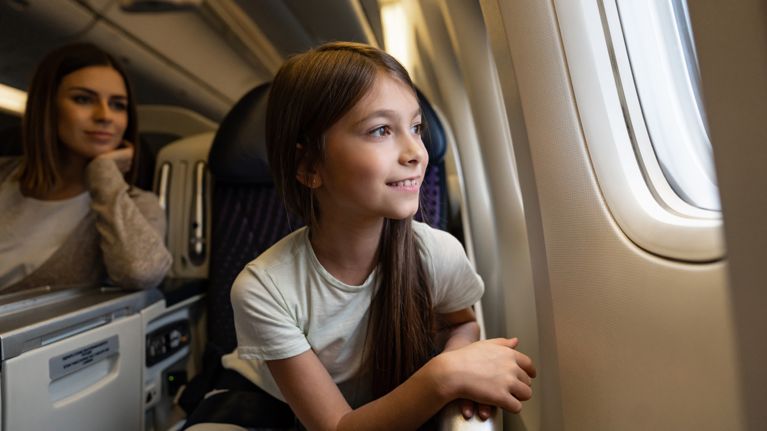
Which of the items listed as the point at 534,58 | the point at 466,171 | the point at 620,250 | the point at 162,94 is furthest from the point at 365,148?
the point at 162,94

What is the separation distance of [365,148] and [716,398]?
57 cm

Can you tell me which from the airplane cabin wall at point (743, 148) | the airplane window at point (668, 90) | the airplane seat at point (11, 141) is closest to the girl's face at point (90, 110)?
the airplane seat at point (11, 141)

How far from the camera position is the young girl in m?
0.73

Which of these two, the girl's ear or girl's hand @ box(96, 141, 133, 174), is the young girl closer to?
the girl's ear

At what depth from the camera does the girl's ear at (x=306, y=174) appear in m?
0.83

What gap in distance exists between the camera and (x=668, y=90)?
2.57 ft

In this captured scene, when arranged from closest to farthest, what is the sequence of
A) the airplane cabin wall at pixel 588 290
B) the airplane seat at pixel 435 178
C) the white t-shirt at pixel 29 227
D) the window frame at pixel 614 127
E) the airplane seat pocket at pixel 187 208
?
the airplane cabin wall at pixel 588 290 < the window frame at pixel 614 127 < the white t-shirt at pixel 29 227 < the airplane seat at pixel 435 178 < the airplane seat pocket at pixel 187 208

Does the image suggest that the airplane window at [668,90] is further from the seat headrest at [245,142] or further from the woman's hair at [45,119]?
the woman's hair at [45,119]

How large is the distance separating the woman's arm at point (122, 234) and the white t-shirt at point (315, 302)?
1.80 ft

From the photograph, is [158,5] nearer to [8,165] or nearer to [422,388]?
[8,165]

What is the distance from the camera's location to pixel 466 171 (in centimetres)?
137

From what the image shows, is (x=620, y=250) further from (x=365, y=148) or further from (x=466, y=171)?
(x=466, y=171)

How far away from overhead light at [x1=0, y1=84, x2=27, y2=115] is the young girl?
93 centimetres

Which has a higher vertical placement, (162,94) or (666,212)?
(162,94)
